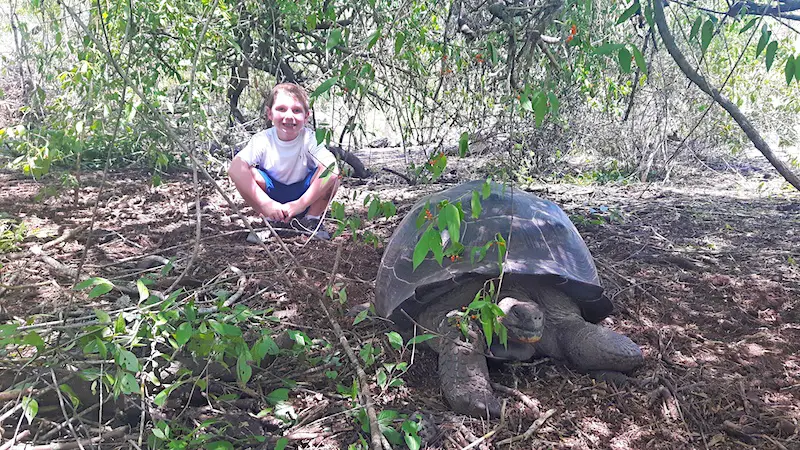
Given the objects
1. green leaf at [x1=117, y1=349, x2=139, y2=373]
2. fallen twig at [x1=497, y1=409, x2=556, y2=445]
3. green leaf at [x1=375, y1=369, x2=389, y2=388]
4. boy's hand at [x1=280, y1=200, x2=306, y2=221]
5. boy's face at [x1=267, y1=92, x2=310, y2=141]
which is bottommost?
fallen twig at [x1=497, y1=409, x2=556, y2=445]

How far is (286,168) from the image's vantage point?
388cm

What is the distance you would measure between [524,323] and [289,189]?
91.1 inches

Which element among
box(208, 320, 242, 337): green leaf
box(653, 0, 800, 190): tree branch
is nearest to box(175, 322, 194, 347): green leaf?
box(208, 320, 242, 337): green leaf

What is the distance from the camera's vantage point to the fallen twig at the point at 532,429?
5.84ft

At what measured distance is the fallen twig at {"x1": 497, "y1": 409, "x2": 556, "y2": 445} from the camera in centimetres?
178

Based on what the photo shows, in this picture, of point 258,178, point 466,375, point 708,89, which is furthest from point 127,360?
point 258,178

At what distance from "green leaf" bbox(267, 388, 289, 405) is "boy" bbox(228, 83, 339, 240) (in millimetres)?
1706

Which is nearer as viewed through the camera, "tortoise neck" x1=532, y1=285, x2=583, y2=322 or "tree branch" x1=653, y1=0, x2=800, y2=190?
"tree branch" x1=653, y1=0, x2=800, y2=190

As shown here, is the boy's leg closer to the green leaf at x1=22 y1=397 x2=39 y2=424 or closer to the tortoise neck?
the tortoise neck

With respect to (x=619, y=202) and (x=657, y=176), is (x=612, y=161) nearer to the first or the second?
(x=657, y=176)

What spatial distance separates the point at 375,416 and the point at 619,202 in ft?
12.0

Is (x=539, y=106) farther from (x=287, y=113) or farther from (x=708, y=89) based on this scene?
(x=287, y=113)

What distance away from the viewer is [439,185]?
5320 mm

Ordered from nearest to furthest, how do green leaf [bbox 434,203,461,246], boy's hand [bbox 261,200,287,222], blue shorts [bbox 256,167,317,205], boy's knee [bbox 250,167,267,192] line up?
green leaf [bbox 434,203,461,246] → boy's hand [bbox 261,200,287,222] → boy's knee [bbox 250,167,267,192] → blue shorts [bbox 256,167,317,205]
